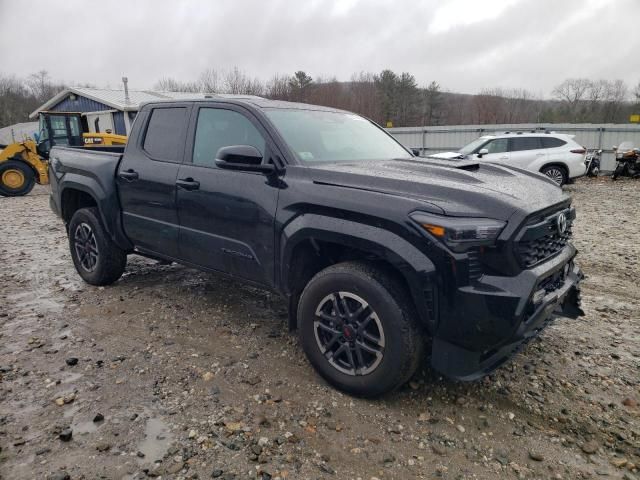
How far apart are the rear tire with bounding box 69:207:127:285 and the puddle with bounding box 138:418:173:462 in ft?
8.25

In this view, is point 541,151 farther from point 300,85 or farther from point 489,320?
point 300,85

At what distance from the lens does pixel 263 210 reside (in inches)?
124

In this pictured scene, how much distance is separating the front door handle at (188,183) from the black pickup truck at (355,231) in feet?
0.04

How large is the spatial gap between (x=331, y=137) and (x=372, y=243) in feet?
4.52

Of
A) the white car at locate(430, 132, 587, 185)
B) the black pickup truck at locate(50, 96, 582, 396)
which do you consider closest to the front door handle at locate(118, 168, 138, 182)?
the black pickup truck at locate(50, 96, 582, 396)

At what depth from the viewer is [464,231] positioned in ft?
7.79

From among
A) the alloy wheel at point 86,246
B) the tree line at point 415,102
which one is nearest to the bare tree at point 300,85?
the tree line at point 415,102

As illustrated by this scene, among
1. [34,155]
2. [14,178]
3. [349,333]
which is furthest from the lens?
[34,155]

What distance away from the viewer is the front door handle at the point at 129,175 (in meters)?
4.12

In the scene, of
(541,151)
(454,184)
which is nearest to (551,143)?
(541,151)

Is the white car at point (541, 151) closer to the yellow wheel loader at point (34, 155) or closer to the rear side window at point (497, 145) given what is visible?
the rear side window at point (497, 145)

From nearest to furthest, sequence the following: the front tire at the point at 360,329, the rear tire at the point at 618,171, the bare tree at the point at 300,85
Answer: the front tire at the point at 360,329
the rear tire at the point at 618,171
the bare tree at the point at 300,85

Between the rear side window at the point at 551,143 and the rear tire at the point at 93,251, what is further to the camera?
the rear side window at the point at 551,143

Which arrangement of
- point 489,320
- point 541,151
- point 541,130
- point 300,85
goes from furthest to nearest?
1. point 300,85
2. point 541,130
3. point 541,151
4. point 489,320
